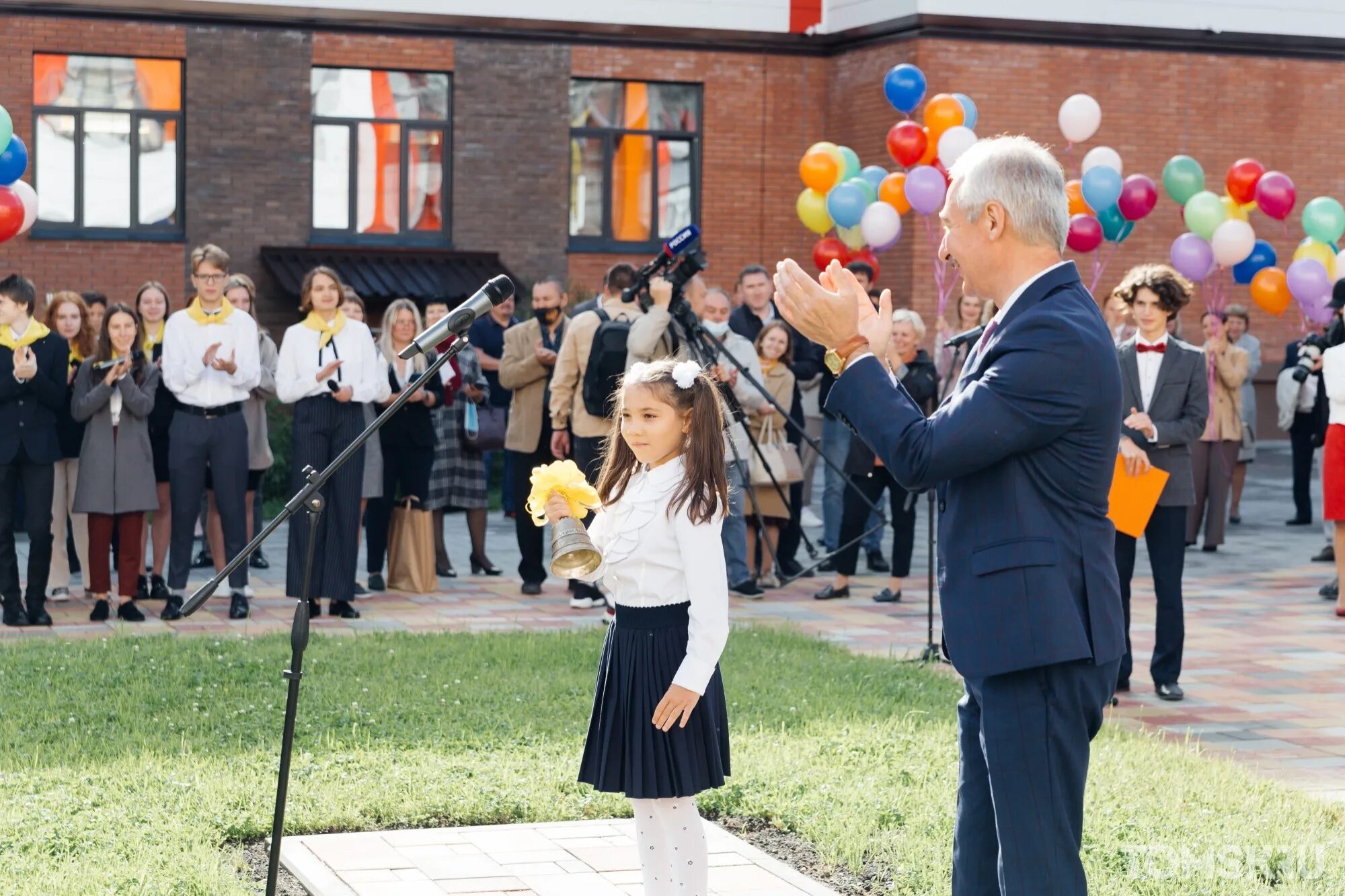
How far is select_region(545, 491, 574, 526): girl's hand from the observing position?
168 inches

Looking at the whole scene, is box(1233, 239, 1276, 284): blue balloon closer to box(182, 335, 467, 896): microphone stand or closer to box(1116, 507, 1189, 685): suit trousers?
box(1116, 507, 1189, 685): suit trousers

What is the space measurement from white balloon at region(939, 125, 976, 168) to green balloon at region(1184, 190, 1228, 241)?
2.26m

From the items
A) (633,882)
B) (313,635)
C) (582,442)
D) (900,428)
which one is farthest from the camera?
(582,442)

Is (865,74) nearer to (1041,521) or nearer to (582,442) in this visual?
(582,442)

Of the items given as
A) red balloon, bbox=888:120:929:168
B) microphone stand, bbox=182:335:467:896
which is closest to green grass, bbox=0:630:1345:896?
microphone stand, bbox=182:335:467:896

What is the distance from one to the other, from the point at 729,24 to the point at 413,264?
5.20 metres

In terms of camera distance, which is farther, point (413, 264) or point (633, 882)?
point (413, 264)

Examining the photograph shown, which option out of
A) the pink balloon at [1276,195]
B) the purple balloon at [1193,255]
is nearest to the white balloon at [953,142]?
the purple balloon at [1193,255]

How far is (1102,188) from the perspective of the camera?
15.1 meters

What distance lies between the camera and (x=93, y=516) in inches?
386

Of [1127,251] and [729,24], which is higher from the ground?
[729,24]

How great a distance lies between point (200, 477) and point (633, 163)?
43.1 ft

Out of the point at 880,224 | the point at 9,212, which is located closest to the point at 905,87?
the point at 880,224

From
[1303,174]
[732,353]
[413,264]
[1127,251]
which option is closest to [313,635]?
[732,353]
